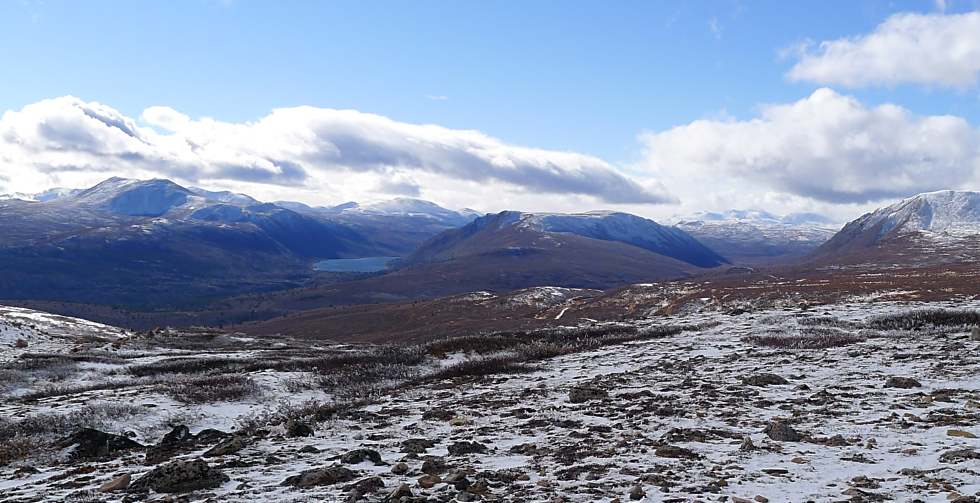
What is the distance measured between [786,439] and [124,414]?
19.6 meters

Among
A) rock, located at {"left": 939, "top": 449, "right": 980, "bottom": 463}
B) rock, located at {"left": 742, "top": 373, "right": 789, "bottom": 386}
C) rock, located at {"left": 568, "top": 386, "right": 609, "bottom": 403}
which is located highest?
rock, located at {"left": 939, "top": 449, "right": 980, "bottom": 463}

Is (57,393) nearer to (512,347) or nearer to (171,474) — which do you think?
(171,474)

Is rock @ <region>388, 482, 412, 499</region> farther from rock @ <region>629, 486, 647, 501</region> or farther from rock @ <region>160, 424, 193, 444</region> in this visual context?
rock @ <region>160, 424, 193, 444</region>

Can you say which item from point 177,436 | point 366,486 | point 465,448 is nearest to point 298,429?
point 177,436

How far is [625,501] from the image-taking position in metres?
9.24

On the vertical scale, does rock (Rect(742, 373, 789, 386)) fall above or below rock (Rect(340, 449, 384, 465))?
below

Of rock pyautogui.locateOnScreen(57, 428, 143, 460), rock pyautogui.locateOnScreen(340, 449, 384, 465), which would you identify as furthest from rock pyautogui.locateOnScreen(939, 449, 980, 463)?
rock pyautogui.locateOnScreen(57, 428, 143, 460)

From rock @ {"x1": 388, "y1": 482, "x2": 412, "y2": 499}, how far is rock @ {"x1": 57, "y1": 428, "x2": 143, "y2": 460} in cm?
937

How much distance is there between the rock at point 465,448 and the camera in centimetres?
1292

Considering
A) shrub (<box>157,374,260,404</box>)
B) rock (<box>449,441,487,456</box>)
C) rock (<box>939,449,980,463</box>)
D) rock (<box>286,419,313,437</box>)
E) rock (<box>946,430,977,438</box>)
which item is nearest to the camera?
rock (<box>939,449,980,463</box>)

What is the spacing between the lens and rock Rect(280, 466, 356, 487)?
1084 cm

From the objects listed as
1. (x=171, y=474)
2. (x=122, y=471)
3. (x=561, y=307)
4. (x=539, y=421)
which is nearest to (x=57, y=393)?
(x=122, y=471)

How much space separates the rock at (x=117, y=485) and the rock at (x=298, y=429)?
4.67 m

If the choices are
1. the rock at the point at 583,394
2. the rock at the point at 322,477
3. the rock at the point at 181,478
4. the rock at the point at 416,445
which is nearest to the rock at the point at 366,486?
→ the rock at the point at 322,477
